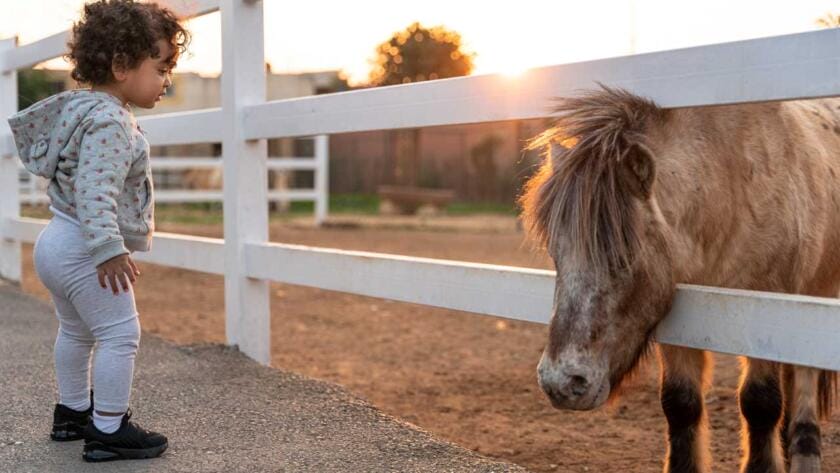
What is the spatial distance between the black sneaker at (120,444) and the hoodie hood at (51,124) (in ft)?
2.52

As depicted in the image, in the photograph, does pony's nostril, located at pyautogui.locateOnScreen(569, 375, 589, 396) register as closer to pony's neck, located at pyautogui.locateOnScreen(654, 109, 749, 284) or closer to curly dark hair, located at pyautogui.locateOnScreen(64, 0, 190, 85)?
pony's neck, located at pyautogui.locateOnScreen(654, 109, 749, 284)

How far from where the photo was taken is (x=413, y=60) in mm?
29078

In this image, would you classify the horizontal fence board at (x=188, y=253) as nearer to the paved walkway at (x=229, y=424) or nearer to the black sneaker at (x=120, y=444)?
the paved walkway at (x=229, y=424)

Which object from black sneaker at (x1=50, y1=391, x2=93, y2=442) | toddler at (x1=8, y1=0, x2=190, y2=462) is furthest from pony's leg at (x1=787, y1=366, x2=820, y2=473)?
black sneaker at (x1=50, y1=391, x2=93, y2=442)

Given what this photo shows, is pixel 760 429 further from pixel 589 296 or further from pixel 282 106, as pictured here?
pixel 282 106

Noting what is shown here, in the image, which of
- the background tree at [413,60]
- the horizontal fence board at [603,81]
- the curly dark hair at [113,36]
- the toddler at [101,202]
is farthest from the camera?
the background tree at [413,60]

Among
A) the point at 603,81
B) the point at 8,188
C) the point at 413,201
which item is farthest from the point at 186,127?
the point at 413,201

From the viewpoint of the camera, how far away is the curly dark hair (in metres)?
2.91

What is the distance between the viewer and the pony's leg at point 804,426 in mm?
3529

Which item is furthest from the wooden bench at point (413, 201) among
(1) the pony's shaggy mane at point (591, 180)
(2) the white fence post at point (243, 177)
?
(1) the pony's shaggy mane at point (591, 180)

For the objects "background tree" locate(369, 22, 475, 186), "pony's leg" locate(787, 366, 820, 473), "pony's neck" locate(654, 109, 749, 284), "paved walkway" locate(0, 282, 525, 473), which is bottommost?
"pony's leg" locate(787, 366, 820, 473)

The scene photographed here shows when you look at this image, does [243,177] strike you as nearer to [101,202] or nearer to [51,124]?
[51,124]

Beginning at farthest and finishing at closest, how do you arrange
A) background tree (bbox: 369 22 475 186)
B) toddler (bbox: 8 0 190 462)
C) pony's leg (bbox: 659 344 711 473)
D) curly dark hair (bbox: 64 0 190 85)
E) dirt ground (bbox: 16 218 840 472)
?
1. background tree (bbox: 369 22 475 186)
2. dirt ground (bbox: 16 218 840 472)
3. pony's leg (bbox: 659 344 711 473)
4. curly dark hair (bbox: 64 0 190 85)
5. toddler (bbox: 8 0 190 462)

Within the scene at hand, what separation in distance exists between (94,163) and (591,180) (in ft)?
4.51
